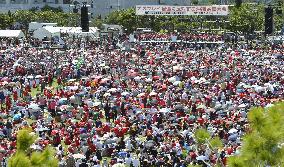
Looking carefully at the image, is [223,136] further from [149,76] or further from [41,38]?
[41,38]

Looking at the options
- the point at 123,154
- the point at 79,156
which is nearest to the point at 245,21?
the point at 123,154

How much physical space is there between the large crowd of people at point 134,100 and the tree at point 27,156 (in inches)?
245

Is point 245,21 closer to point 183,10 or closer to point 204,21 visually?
point 204,21

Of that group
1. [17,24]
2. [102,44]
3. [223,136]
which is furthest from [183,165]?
[17,24]

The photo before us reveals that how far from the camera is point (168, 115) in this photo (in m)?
27.4

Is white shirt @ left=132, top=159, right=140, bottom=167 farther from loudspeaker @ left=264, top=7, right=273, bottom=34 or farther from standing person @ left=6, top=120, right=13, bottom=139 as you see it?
loudspeaker @ left=264, top=7, right=273, bottom=34

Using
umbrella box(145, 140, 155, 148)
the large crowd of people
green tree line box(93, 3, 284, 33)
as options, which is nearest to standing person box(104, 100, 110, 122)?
the large crowd of people

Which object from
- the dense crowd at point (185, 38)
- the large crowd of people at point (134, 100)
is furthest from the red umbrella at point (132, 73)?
the dense crowd at point (185, 38)

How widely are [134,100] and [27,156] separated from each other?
23124mm

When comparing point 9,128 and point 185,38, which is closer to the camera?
point 9,128

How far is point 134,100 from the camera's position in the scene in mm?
31859

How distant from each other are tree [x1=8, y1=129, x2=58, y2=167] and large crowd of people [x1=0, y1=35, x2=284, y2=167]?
20.4 feet

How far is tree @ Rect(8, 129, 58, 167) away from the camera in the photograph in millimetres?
8586

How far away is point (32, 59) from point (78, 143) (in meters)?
24.8
